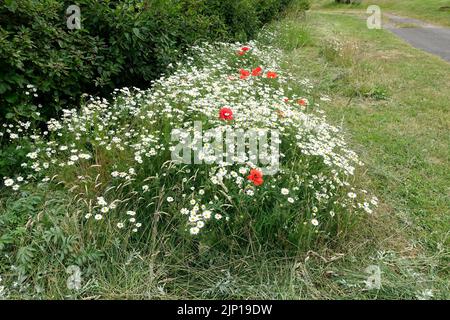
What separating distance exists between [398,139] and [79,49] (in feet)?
12.4

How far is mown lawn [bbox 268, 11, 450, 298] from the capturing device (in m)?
2.59

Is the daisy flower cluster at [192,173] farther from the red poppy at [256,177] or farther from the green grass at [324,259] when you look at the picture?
the green grass at [324,259]

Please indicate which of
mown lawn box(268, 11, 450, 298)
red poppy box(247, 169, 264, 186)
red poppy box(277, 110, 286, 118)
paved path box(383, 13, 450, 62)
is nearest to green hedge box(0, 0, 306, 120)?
red poppy box(277, 110, 286, 118)

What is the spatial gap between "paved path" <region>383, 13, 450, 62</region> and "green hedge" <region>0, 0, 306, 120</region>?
7911 millimetres

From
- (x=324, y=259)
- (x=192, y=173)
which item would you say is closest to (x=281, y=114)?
(x=192, y=173)

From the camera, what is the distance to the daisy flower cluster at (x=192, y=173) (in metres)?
2.47

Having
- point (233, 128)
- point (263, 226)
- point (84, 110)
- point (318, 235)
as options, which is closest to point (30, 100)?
point (84, 110)

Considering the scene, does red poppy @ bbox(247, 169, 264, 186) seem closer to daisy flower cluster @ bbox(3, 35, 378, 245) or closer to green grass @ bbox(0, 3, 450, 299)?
daisy flower cluster @ bbox(3, 35, 378, 245)

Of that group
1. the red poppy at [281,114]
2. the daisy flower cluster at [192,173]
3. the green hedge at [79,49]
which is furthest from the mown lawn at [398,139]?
the green hedge at [79,49]

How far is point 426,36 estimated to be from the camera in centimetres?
1329

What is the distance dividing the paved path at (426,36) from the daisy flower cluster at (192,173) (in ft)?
26.7

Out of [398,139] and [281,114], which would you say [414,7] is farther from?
[281,114]

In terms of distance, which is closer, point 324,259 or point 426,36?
point 324,259
